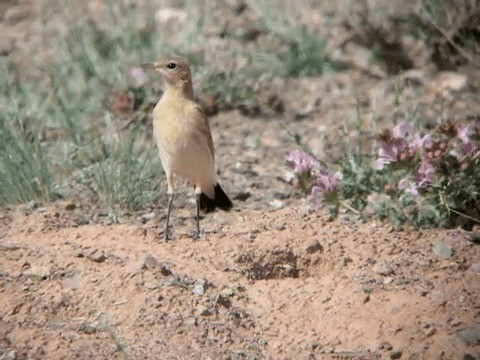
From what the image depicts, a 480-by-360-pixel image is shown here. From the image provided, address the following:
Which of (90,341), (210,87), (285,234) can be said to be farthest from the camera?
(210,87)

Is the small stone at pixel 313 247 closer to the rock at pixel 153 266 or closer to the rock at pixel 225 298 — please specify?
the rock at pixel 225 298

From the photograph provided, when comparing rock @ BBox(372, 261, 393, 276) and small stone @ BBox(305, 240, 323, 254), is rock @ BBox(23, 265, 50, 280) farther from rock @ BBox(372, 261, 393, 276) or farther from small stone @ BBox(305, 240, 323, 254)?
Result: rock @ BBox(372, 261, 393, 276)

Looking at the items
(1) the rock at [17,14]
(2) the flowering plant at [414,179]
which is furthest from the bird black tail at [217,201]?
(1) the rock at [17,14]

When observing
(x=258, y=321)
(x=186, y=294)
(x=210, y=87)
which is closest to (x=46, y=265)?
(x=186, y=294)

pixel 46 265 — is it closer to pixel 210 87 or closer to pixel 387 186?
pixel 387 186

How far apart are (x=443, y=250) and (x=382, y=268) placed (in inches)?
16.6

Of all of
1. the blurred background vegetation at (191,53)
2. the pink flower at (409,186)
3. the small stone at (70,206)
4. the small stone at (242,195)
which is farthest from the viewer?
the blurred background vegetation at (191,53)

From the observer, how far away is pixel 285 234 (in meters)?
6.13

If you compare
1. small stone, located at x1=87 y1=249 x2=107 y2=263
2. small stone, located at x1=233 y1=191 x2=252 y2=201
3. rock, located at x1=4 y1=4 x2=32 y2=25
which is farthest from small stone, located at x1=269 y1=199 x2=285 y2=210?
rock, located at x1=4 y1=4 x2=32 y2=25

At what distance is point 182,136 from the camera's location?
20.8 feet

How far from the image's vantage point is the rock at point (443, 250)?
5863 mm

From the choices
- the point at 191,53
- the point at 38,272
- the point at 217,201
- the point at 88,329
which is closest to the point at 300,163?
the point at 217,201

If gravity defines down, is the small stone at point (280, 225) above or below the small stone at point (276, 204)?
above

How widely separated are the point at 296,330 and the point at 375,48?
14.9ft
